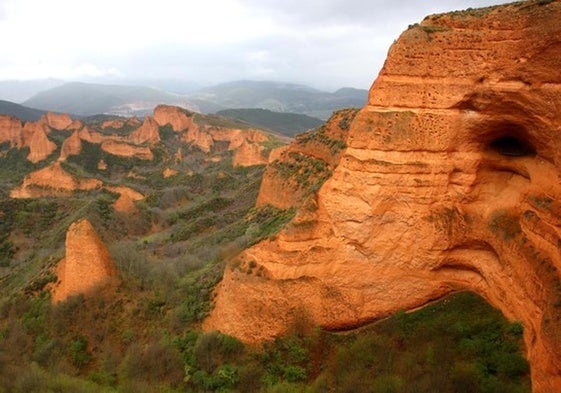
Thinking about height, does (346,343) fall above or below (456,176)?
below

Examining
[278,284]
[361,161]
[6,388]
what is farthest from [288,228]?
[6,388]

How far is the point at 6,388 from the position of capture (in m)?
17.0

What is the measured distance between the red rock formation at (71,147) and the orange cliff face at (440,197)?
7204cm

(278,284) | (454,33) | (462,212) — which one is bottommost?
(278,284)

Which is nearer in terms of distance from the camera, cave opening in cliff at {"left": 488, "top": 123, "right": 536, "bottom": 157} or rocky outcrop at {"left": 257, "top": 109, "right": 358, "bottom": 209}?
cave opening in cliff at {"left": 488, "top": 123, "right": 536, "bottom": 157}

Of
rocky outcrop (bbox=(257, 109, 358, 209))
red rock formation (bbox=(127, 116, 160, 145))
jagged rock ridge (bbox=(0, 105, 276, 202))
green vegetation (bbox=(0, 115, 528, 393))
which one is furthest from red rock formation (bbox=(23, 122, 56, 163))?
rocky outcrop (bbox=(257, 109, 358, 209))

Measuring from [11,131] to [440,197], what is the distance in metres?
103

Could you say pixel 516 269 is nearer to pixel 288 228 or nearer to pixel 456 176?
pixel 456 176

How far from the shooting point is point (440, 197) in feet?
56.3

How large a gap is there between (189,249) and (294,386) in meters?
21.5

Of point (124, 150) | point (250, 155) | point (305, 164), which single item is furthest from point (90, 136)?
point (305, 164)

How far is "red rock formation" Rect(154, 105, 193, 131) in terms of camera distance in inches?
4584

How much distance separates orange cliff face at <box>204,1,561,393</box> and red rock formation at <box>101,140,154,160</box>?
7502cm

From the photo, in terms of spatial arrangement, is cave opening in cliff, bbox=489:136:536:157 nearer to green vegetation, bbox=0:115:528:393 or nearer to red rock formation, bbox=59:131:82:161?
green vegetation, bbox=0:115:528:393
